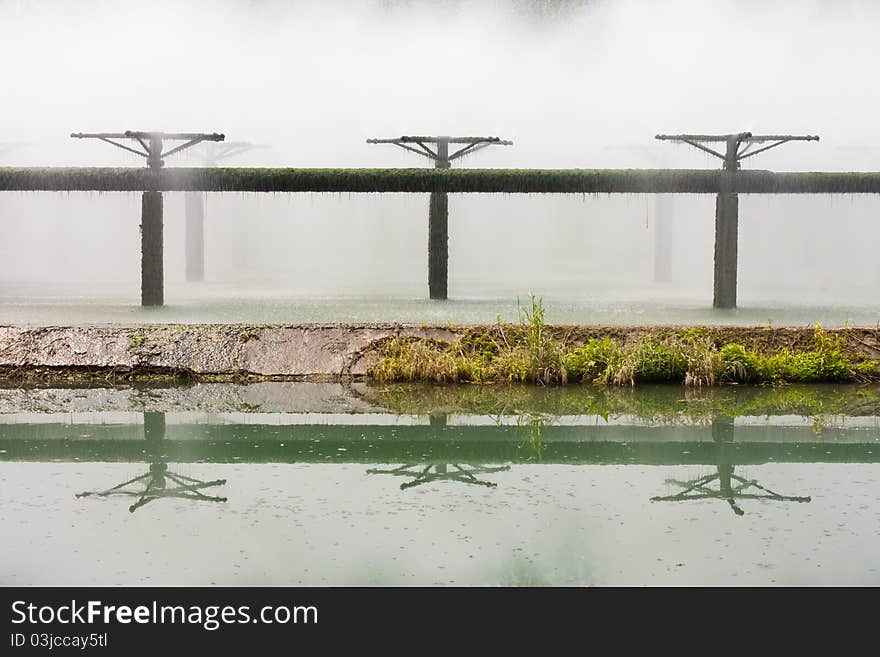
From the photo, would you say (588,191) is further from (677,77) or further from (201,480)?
(677,77)

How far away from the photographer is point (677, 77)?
66.8 feet

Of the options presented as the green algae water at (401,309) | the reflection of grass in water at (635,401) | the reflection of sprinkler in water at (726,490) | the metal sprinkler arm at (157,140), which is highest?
the metal sprinkler arm at (157,140)

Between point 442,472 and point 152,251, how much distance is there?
757cm

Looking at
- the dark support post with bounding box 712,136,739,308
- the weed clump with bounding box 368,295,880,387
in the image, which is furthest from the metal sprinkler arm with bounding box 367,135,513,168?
the weed clump with bounding box 368,295,880,387

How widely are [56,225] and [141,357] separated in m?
20.4

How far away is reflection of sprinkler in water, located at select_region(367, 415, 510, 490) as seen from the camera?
4.99 metres

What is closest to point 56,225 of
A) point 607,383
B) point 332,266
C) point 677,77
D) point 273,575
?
point 332,266

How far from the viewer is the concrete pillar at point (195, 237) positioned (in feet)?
53.5

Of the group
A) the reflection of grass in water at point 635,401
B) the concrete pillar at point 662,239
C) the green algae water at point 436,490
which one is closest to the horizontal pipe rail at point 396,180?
the reflection of grass in water at point 635,401

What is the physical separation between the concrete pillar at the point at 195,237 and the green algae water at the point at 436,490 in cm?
864

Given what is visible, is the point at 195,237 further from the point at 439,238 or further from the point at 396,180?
the point at 396,180

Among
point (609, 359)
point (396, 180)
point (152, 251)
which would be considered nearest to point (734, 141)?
point (396, 180)

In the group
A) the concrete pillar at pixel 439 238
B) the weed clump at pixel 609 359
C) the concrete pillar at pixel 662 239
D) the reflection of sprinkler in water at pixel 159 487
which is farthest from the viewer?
the concrete pillar at pixel 662 239

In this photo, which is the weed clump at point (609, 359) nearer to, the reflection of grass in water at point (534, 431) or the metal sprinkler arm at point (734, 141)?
the reflection of grass in water at point (534, 431)
